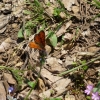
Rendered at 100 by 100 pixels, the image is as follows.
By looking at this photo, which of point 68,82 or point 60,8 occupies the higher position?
point 60,8

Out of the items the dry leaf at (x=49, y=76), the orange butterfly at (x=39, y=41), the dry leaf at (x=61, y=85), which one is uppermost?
the orange butterfly at (x=39, y=41)

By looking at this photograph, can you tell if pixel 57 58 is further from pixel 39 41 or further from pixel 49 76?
pixel 39 41

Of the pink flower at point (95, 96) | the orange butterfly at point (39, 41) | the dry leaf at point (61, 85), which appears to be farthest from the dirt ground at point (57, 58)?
the orange butterfly at point (39, 41)

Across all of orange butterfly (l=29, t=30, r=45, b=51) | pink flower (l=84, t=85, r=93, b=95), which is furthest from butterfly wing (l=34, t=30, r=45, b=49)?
pink flower (l=84, t=85, r=93, b=95)

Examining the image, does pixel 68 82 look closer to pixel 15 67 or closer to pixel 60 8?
pixel 15 67

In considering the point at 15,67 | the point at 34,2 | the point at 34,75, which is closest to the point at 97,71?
the point at 34,75

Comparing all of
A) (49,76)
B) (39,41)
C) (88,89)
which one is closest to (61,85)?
(49,76)

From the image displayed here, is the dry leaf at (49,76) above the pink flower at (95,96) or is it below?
above

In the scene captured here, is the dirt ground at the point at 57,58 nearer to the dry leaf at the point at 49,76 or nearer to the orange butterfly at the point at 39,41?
the dry leaf at the point at 49,76
